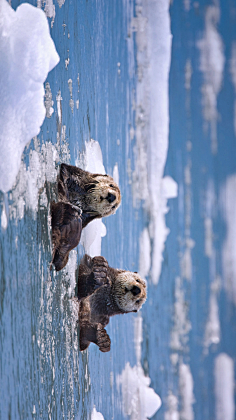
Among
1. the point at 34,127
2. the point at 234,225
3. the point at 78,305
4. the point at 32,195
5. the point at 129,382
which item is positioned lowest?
the point at 129,382

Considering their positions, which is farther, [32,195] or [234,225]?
[234,225]

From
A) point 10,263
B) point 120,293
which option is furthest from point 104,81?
point 10,263

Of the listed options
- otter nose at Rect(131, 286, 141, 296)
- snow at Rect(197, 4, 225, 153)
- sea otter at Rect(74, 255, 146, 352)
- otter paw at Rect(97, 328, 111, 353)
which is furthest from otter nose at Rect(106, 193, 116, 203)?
snow at Rect(197, 4, 225, 153)

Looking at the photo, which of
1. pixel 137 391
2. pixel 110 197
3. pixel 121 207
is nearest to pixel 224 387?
pixel 137 391

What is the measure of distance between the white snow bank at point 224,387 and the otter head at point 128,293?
2.94 m

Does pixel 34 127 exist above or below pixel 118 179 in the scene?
below

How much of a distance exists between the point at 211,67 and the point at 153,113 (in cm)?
110

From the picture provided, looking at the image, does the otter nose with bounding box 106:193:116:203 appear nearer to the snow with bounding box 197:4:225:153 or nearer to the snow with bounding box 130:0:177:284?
the snow with bounding box 130:0:177:284

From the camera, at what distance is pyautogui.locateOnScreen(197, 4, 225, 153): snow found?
3.95 meters

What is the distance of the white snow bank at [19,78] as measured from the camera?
0.93 m

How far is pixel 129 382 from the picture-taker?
2594 millimetres

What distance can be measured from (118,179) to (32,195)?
4.50 ft

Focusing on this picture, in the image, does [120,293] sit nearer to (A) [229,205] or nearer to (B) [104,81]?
(B) [104,81]

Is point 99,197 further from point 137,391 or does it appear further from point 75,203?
point 137,391
